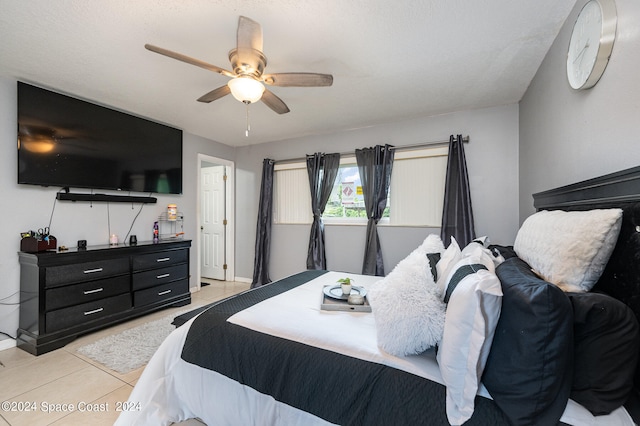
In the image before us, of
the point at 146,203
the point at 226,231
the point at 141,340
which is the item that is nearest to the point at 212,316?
the point at 141,340

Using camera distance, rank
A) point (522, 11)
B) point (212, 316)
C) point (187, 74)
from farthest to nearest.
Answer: point (187, 74) < point (522, 11) < point (212, 316)

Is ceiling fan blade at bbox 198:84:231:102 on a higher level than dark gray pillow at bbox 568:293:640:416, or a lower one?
higher

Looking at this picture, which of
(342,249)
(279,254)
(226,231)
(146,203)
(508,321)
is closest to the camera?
(508,321)

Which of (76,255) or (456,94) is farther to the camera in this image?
(456,94)

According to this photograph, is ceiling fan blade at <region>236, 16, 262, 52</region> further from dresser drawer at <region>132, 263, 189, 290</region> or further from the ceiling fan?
dresser drawer at <region>132, 263, 189, 290</region>

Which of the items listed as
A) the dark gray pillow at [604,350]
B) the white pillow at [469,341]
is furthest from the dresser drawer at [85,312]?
the dark gray pillow at [604,350]

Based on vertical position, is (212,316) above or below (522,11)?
below

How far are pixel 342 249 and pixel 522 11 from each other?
306cm

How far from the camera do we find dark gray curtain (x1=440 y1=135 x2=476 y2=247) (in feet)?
10.2

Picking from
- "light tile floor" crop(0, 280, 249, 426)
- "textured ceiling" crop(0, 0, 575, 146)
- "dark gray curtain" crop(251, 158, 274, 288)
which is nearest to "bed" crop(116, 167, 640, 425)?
"light tile floor" crop(0, 280, 249, 426)

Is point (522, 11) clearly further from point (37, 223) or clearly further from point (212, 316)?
point (37, 223)

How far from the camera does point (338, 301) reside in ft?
5.74

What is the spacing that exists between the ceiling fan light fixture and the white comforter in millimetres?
1439

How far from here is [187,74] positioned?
241 cm
